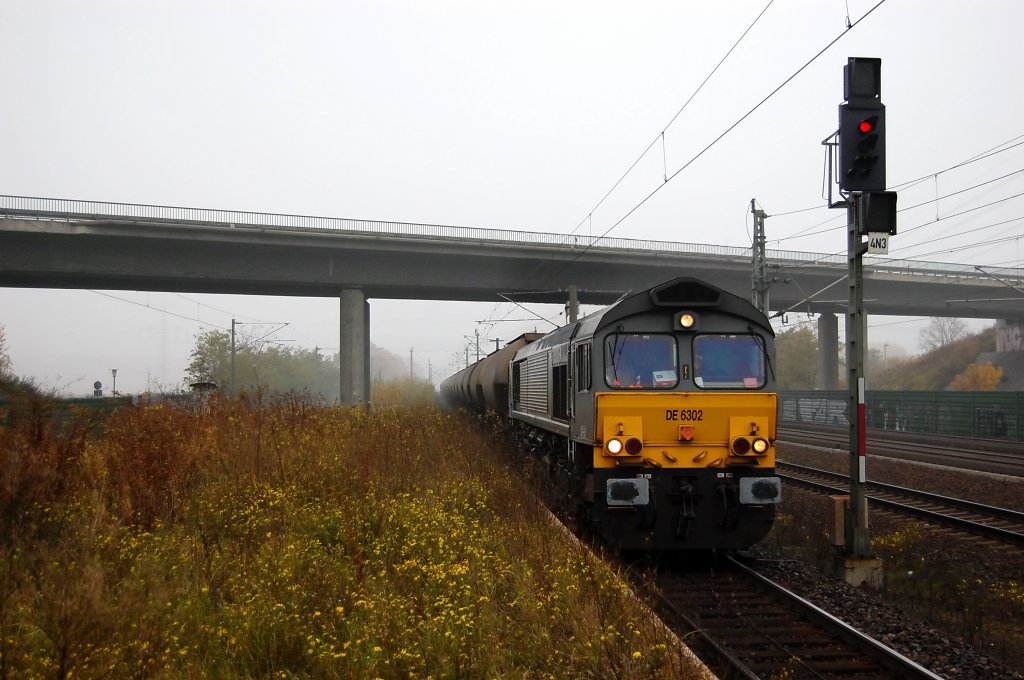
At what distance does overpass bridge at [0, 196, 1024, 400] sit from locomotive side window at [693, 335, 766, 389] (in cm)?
1762

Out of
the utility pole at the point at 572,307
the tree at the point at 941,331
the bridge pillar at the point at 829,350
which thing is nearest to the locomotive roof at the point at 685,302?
the utility pole at the point at 572,307

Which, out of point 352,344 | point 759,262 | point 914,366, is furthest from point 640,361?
point 914,366

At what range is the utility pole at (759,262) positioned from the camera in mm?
23969

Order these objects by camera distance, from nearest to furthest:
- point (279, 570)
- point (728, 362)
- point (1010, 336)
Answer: point (279, 570)
point (728, 362)
point (1010, 336)

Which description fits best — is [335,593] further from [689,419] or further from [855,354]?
[855,354]

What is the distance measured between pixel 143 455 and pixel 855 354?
932 cm

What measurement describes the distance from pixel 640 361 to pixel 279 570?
464cm

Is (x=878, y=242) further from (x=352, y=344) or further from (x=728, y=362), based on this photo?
(x=352, y=344)

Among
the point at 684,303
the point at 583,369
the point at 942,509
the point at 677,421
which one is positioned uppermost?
the point at 684,303

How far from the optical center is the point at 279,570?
675 cm

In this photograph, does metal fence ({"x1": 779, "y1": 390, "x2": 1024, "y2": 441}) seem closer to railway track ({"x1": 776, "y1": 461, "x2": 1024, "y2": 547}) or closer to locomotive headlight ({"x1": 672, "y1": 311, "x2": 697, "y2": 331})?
railway track ({"x1": 776, "y1": 461, "x2": 1024, "y2": 547})

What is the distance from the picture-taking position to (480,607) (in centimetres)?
614

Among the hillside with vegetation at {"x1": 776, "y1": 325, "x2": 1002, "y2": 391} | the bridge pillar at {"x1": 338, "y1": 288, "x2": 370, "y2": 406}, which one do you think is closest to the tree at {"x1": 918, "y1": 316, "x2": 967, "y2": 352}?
the hillside with vegetation at {"x1": 776, "y1": 325, "x2": 1002, "y2": 391}

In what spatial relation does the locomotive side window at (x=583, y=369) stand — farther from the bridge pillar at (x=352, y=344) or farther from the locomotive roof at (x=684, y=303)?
the bridge pillar at (x=352, y=344)
